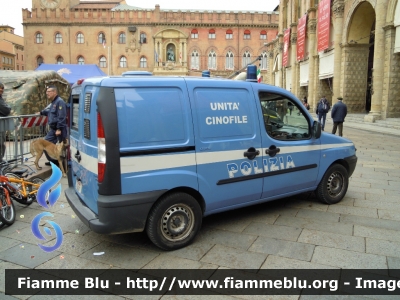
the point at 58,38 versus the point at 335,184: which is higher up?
the point at 58,38

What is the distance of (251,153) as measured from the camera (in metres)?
4.47

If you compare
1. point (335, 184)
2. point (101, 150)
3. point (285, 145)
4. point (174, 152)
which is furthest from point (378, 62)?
point (101, 150)

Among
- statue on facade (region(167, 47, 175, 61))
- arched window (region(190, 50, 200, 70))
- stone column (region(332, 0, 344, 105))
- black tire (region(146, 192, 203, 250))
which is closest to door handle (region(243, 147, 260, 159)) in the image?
black tire (region(146, 192, 203, 250))

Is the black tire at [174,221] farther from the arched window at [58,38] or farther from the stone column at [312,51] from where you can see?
the arched window at [58,38]

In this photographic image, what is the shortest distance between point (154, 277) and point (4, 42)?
8980 cm

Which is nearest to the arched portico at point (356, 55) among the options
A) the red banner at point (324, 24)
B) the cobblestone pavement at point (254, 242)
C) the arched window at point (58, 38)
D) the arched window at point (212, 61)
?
the red banner at point (324, 24)

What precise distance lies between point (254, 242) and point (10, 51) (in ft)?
300

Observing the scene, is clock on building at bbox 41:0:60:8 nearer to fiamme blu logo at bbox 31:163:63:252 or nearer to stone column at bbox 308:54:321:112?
stone column at bbox 308:54:321:112

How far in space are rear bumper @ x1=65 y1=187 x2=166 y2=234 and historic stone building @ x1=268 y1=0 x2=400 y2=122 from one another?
19854mm

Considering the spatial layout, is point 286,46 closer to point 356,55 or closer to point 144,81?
point 356,55

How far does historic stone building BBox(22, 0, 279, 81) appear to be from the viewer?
61.3m

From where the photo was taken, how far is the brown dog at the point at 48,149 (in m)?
7.70

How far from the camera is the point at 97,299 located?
10.0 feet

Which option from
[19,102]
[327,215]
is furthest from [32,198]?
[19,102]
